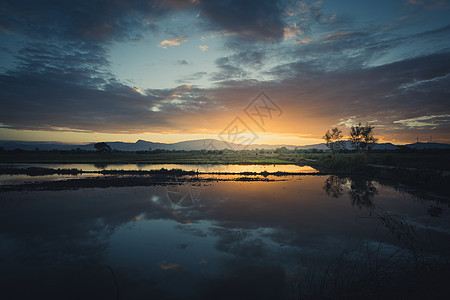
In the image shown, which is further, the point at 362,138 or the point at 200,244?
the point at 362,138

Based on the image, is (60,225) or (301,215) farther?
(301,215)

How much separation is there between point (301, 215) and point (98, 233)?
39.8 feet

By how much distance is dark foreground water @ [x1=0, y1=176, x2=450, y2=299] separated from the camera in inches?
263

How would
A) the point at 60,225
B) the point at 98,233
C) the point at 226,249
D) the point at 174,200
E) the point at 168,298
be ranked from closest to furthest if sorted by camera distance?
1. the point at 168,298
2. the point at 226,249
3. the point at 98,233
4. the point at 60,225
5. the point at 174,200

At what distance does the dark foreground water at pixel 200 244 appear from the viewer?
6.67 metres

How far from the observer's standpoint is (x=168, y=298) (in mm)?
6168

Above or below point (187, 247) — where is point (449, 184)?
above

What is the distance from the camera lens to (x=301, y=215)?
542 inches

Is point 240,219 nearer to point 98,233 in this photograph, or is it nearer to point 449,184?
point 98,233

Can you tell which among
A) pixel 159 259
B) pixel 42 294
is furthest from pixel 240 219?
pixel 42 294

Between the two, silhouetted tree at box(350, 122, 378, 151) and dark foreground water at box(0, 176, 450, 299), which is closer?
dark foreground water at box(0, 176, 450, 299)

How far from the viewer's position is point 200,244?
9.64 metres

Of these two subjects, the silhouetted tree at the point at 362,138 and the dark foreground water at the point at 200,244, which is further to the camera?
the silhouetted tree at the point at 362,138

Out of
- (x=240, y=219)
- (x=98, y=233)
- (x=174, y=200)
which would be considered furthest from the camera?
(x=174, y=200)
